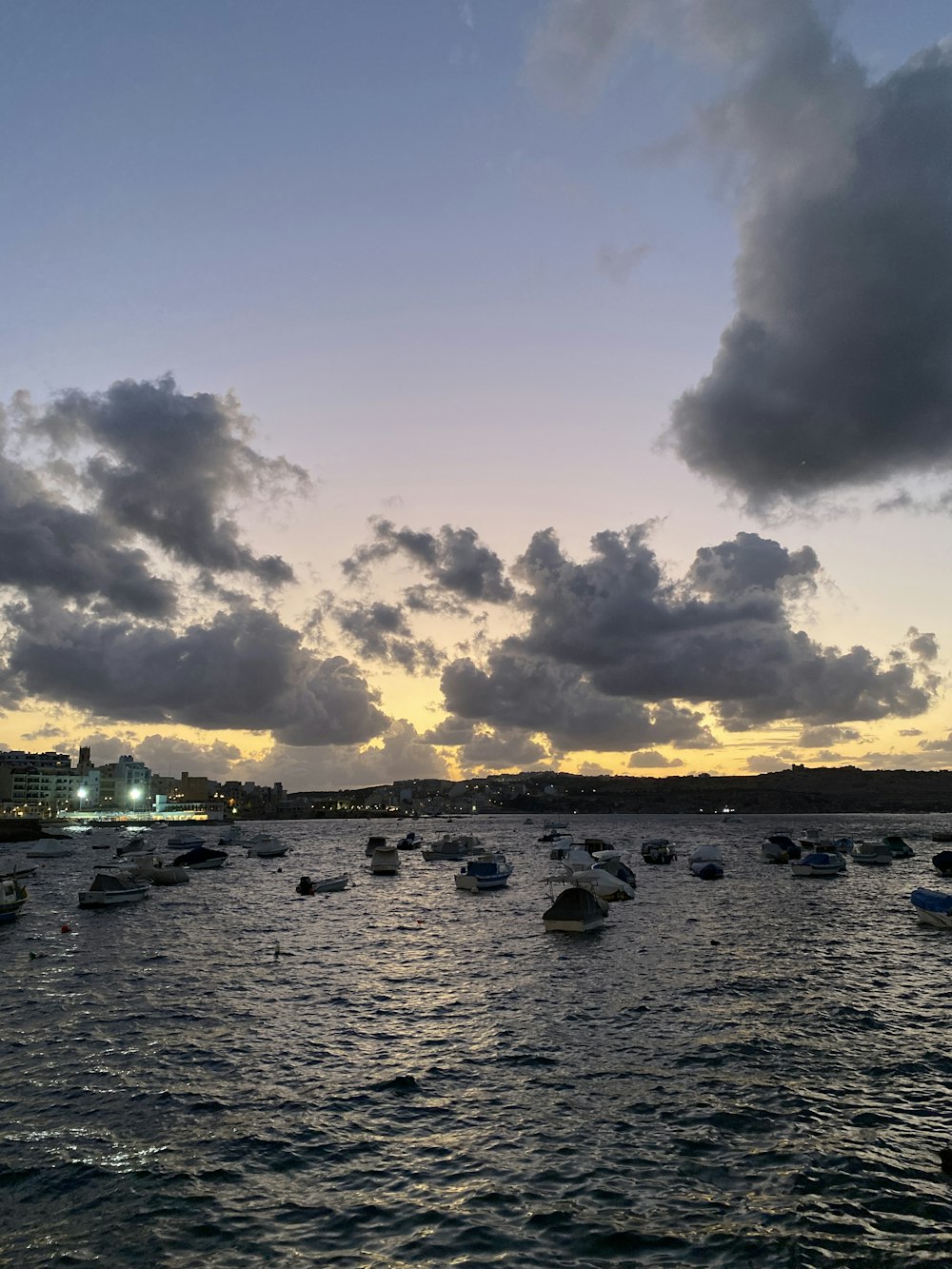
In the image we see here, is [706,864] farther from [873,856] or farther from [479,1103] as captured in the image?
[479,1103]

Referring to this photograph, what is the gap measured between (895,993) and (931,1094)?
14959 mm

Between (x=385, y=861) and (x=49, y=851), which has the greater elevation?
(x=385, y=861)

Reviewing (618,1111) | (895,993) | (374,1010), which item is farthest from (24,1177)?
(895,993)

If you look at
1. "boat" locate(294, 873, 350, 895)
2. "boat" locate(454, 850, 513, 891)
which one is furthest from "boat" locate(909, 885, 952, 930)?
"boat" locate(294, 873, 350, 895)

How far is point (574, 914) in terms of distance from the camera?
5153cm

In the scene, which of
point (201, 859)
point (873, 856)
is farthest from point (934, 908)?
point (201, 859)

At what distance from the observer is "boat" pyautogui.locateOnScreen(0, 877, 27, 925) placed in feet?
194

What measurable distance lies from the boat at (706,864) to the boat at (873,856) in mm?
31316

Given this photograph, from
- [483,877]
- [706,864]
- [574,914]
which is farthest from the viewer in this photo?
[706,864]

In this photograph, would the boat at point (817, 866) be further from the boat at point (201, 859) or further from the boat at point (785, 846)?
the boat at point (201, 859)

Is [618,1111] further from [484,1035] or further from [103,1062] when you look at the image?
[103,1062]

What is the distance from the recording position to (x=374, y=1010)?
111 ft

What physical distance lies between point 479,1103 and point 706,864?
75742 mm

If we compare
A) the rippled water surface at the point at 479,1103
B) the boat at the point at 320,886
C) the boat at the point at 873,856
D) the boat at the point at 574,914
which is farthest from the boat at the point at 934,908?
the boat at the point at 873,856
